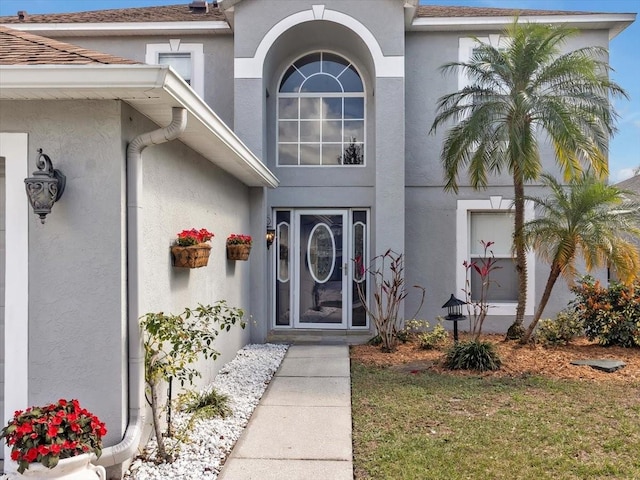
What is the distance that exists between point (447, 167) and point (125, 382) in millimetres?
6726

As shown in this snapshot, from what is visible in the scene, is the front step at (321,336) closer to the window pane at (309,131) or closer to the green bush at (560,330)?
the green bush at (560,330)

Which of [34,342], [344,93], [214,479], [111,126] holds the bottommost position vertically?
[214,479]

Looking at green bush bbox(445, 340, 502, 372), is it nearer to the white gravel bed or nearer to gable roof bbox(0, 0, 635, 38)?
the white gravel bed

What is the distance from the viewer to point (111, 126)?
4.11 metres

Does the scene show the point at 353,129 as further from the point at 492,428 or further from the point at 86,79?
the point at 86,79

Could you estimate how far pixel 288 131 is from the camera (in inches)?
430

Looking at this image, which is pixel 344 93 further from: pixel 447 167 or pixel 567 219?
pixel 567 219

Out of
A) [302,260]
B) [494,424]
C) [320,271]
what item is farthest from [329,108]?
[494,424]

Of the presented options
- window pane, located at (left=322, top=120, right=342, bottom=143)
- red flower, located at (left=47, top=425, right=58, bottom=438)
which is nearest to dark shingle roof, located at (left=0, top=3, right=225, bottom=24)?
window pane, located at (left=322, top=120, right=342, bottom=143)

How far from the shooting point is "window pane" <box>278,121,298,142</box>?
10.9 metres

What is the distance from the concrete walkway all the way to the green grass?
7.5 inches

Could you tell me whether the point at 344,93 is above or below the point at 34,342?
above

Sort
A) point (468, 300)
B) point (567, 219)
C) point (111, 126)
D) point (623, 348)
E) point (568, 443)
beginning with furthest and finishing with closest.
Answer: point (468, 300) < point (623, 348) < point (567, 219) < point (568, 443) < point (111, 126)

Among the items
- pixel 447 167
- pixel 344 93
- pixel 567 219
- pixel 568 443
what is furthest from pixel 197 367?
pixel 344 93
